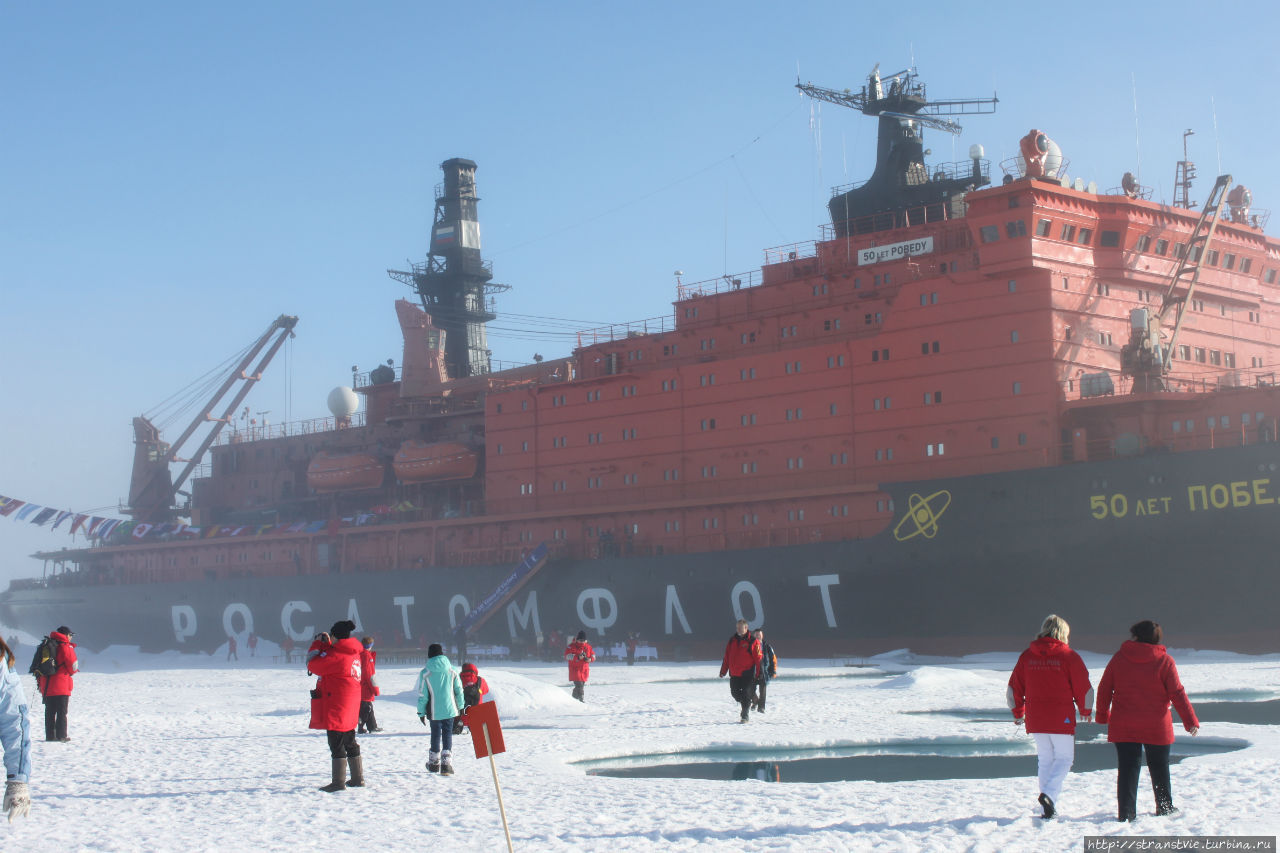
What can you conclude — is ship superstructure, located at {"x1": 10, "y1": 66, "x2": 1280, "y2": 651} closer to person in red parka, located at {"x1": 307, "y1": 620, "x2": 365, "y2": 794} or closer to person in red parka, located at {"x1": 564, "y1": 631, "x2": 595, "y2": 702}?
person in red parka, located at {"x1": 564, "y1": 631, "x2": 595, "y2": 702}

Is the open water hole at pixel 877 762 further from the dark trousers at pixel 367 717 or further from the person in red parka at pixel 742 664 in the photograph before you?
the dark trousers at pixel 367 717

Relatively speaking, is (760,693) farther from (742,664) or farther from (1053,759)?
(1053,759)

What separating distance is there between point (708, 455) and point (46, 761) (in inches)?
922

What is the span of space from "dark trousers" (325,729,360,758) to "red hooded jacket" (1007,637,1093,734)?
5471 millimetres

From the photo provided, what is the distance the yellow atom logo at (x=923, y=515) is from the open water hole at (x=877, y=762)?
1477 cm

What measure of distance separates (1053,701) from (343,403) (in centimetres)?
4699

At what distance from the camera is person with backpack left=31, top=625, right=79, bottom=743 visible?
14320 millimetres

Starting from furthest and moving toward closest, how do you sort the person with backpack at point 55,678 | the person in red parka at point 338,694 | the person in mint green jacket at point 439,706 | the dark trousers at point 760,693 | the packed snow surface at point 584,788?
the dark trousers at point 760,693 < the person with backpack at point 55,678 < the person in mint green jacket at point 439,706 < the person in red parka at point 338,694 < the packed snow surface at point 584,788

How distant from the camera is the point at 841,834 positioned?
8.15m

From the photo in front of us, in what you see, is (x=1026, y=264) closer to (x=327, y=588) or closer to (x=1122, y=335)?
(x=1122, y=335)

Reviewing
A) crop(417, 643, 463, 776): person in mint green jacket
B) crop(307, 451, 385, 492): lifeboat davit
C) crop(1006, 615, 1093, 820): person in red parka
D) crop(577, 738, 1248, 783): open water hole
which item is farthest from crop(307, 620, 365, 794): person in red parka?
crop(307, 451, 385, 492): lifeboat davit

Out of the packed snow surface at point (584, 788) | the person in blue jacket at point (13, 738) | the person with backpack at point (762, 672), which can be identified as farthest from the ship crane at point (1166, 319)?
the person in blue jacket at point (13, 738)

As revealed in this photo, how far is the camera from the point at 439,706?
11.4 m

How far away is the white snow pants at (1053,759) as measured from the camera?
330 inches
